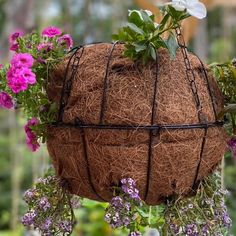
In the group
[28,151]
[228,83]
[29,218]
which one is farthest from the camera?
[28,151]

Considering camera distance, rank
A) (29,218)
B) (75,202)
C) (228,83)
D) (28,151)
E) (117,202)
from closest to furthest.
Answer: (117,202), (29,218), (228,83), (75,202), (28,151)

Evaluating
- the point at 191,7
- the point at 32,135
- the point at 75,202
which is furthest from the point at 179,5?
the point at 75,202

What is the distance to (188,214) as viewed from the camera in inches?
51.2

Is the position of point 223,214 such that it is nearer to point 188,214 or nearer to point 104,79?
point 188,214

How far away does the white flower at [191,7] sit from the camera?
1.20 m

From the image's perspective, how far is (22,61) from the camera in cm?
125

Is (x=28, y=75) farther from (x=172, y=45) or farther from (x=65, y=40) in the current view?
(x=172, y=45)

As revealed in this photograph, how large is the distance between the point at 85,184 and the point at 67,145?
110 millimetres

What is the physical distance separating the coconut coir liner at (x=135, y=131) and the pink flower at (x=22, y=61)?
114mm

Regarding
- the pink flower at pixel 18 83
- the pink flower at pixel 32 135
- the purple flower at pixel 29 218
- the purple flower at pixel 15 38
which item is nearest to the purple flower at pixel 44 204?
the purple flower at pixel 29 218

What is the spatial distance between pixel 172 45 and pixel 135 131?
217mm

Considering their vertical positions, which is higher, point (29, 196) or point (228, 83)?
point (228, 83)

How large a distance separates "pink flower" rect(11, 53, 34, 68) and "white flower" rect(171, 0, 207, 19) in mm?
362

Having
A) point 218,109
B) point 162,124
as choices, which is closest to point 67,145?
point 162,124
